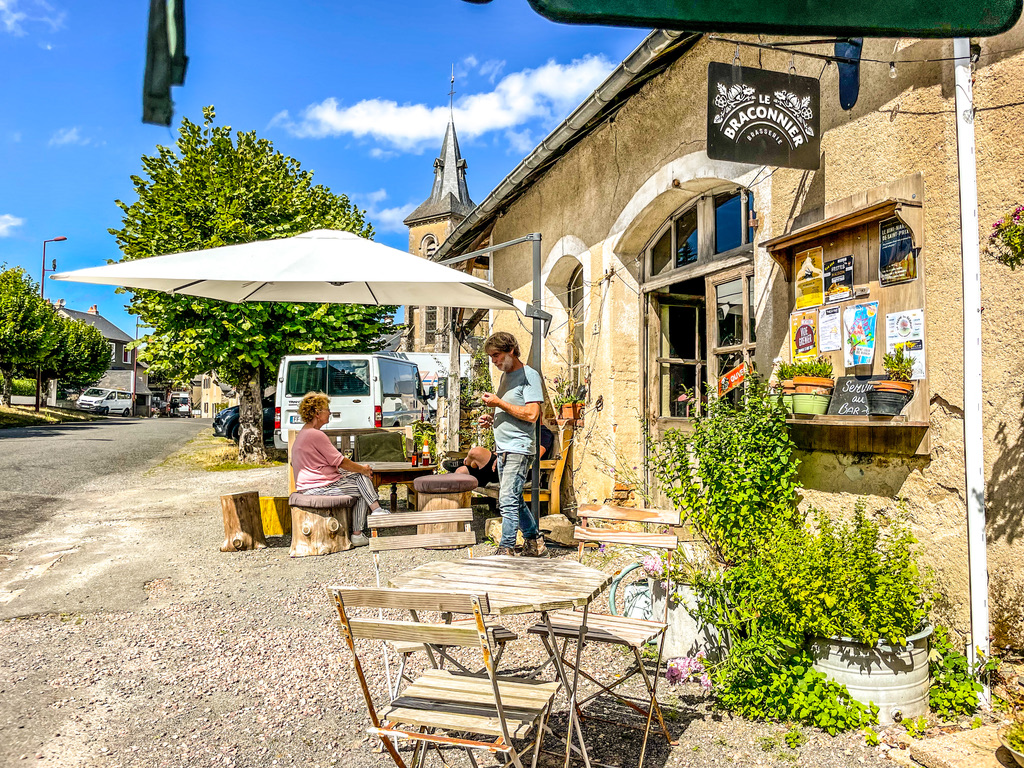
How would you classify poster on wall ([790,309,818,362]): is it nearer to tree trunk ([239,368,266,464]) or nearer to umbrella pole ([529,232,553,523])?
umbrella pole ([529,232,553,523])

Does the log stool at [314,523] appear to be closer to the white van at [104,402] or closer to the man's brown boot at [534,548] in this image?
the man's brown boot at [534,548]

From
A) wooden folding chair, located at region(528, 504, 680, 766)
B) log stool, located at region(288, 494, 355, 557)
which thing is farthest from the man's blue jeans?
log stool, located at region(288, 494, 355, 557)

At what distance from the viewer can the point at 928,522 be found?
348 centimetres

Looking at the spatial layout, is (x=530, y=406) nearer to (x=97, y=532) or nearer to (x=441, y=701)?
(x=441, y=701)

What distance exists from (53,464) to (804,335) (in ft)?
47.1

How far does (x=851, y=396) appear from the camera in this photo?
12.0 ft

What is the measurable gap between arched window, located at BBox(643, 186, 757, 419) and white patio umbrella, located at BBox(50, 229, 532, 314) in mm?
1455

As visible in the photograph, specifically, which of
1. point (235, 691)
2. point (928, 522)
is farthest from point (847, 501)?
point (235, 691)

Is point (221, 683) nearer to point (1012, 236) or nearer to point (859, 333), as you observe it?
point (859, 333)

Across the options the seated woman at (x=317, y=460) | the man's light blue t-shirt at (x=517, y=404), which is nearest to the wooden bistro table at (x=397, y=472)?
the seated woman at (x=317, y=460)

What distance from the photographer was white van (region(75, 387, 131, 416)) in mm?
43312

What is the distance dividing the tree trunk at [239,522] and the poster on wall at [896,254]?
5503mm

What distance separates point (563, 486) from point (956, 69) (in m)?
5.49

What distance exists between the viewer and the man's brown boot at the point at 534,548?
570 centimetres
